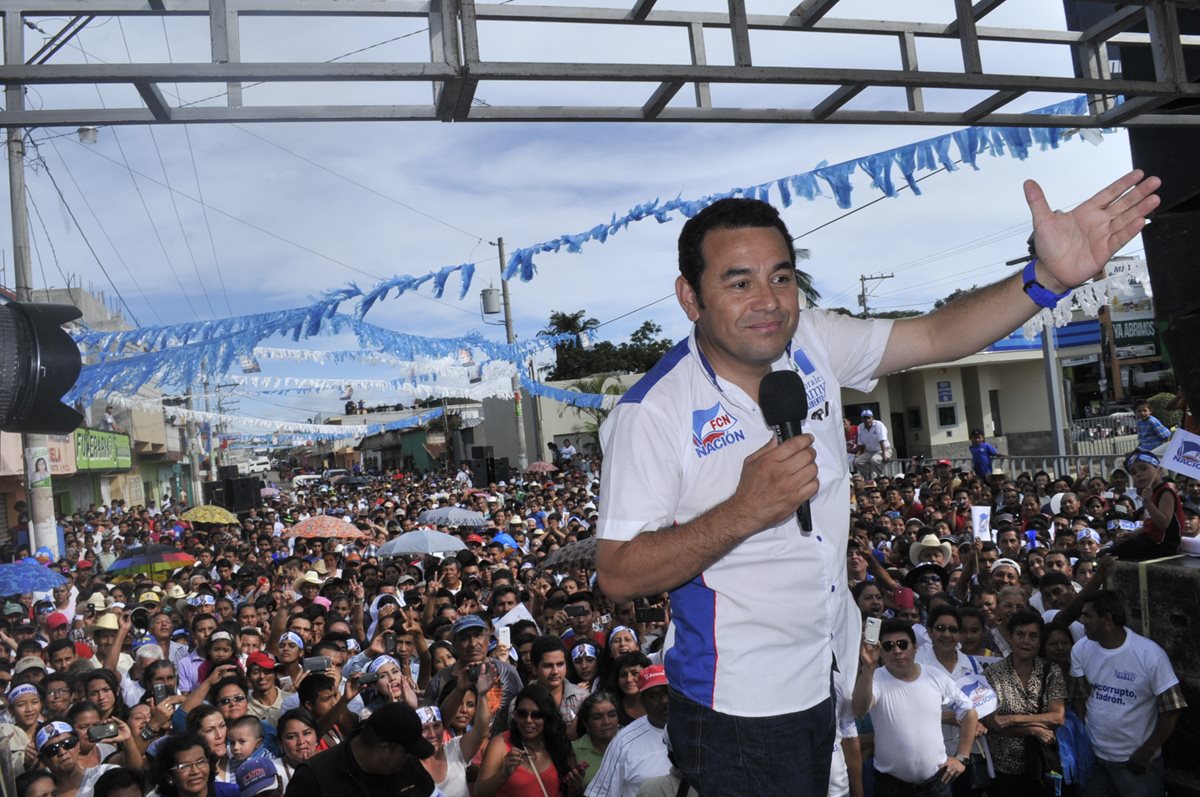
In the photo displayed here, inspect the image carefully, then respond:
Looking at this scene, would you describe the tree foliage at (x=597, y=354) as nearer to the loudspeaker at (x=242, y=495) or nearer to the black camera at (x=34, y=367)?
the loudspeaker at (x=242, y=495)

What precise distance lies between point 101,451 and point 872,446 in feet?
89.3

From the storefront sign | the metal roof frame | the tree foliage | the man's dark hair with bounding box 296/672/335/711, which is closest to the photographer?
the metal roof frame

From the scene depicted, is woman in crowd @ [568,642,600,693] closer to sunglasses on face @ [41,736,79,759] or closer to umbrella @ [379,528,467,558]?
sunglasses on face @ [41,736,79,759]

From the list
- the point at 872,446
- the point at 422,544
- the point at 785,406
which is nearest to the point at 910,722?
the point at 785,406

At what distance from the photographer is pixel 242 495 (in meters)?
30.5

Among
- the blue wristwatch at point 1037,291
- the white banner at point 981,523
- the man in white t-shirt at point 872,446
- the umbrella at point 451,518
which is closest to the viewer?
the blue wristwatch at point 1037,291

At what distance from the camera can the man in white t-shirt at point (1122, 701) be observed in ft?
17.5

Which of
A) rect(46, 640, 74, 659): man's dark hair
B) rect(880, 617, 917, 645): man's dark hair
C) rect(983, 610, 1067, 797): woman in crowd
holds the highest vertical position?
rect(46, 640, 74, 659): man's dark hair

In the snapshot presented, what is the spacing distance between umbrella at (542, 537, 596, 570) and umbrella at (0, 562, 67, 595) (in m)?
5.43

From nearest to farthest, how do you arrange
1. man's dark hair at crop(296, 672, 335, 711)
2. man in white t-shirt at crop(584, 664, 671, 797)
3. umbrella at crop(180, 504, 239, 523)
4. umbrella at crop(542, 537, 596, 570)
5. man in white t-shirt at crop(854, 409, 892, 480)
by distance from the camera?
man in white t-shirt at crop(584, 664, 671, 797)
man's dark hair at crop(296, 672, 335, 711)
umbrella at crop(542, 537, 596, 570)
man in white t-shirt at crop(854, 409, 892, 480)
umbrella at crop(180, 504, 239, 523)

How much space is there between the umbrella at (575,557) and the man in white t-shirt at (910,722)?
5091 millimetres

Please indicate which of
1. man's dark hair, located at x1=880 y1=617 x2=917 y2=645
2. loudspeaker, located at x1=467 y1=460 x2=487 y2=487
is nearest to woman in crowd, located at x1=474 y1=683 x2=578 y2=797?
man's dark hair, located at x1=880 y1=617 x2=917 y2=645

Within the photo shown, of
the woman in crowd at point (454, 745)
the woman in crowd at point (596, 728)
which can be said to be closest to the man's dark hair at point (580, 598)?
the woman in crowd at point (454, 745)

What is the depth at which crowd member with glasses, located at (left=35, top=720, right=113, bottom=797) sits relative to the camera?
5.45 m
